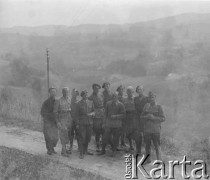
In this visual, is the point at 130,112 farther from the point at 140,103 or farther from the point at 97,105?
the point at 97,105

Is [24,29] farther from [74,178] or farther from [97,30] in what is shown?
[74,178]

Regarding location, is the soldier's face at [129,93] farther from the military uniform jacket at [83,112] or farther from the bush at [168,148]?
the bush at [168,148]

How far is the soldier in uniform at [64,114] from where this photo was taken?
952 centimetres

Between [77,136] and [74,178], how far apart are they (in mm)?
1733

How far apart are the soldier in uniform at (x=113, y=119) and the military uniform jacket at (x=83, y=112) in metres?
0.44

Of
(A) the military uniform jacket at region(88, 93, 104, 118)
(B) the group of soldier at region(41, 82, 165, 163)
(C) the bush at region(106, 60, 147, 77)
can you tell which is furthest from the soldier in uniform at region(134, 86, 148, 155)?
(C) the bush at region(106, 60, 147, 77)

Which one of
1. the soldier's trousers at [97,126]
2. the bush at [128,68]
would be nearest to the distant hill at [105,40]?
the bush at [128,68]

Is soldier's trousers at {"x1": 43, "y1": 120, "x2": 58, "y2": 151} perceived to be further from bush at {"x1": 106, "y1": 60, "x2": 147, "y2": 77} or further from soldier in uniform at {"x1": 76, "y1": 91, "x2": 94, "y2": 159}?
bush at {"x1": 106, "y1": 60, "x2": 147, "y2": 77}

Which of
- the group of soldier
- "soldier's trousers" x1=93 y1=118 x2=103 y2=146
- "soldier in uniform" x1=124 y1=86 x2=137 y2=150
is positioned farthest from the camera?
"soldier's trousers" x1=93 y1=118 x2=103 y2=146

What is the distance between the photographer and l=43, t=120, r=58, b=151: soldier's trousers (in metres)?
9.85

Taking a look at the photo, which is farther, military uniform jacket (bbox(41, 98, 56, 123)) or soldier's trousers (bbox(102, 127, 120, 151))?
soldier's trousers (bbox(102, 127, 120, 151))

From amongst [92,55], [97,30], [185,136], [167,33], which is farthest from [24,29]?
[185,136]

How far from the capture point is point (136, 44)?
226 feet

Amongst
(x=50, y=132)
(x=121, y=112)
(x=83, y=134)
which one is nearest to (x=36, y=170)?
(x=50, y=132)
